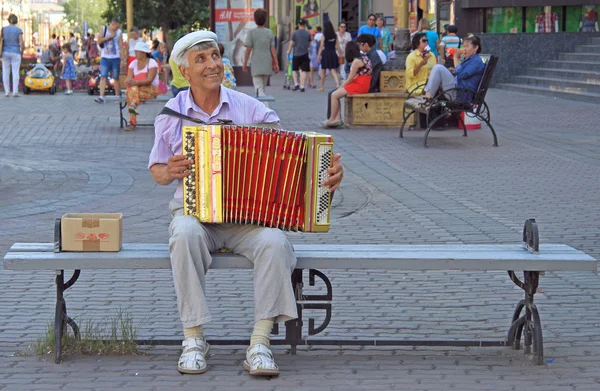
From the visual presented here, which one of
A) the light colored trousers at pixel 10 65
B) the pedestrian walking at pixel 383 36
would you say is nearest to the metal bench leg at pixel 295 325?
the light colored trousers at pixel 10 65

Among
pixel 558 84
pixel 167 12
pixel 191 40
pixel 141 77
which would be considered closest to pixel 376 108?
pixel 141 77

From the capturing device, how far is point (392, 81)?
1602cm

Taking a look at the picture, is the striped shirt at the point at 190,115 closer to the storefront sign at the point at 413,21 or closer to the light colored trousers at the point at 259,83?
the light colored trousers at the point at 259,83

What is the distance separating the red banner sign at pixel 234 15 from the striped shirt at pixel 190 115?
20521 millimetres

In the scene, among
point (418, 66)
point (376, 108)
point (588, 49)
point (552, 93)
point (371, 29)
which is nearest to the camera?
point (418, 66)

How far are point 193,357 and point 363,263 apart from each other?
2.79 feet

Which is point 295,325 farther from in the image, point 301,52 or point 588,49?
point 301,52

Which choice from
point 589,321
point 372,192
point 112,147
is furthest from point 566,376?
point 112,147

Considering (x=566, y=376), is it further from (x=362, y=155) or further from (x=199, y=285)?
(x=362, y=155)

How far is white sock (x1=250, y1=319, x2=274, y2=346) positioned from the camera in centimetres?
466

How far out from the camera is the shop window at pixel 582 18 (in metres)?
25.5

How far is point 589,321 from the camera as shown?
5.49m

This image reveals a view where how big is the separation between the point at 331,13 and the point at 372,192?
3422 cm

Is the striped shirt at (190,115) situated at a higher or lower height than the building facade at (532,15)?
lower
